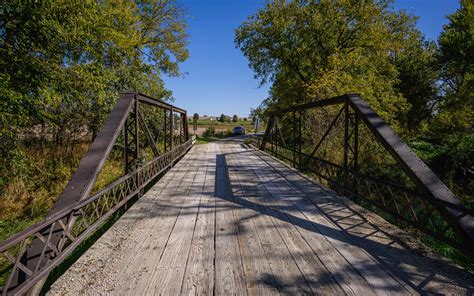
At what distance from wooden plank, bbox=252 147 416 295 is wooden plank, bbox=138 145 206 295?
2.08m

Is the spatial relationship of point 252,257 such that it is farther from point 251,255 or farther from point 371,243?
point 371,243

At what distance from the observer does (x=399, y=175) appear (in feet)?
34.2

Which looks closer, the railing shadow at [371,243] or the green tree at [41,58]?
the railing shadow at [371,243]

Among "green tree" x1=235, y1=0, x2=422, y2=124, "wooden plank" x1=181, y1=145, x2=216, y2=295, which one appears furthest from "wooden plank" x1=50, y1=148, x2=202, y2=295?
"green tree" x1=235, y1=0, x2=422, y2=124

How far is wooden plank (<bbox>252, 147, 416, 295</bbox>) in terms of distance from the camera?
260cm

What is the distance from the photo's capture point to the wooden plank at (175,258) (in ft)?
8.45

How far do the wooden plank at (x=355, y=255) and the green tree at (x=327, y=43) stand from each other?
1184 cm

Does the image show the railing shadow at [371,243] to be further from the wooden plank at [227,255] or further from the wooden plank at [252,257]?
the wooden plank at [227,255]

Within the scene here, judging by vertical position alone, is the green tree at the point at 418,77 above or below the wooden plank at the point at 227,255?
above

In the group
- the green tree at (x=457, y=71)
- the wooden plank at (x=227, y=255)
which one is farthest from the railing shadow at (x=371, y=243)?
the green tree at (x=457, y=71)

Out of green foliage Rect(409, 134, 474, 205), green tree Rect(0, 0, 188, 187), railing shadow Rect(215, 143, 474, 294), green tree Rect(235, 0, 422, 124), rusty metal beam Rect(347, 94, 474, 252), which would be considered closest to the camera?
railing shadow Rect(215, 143, 474, 294)

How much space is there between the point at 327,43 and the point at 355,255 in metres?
19.2

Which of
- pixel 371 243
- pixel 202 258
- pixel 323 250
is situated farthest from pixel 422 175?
pixel 202 258

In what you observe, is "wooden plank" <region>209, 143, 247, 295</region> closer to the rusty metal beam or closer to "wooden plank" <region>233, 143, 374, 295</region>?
"wooden plank" <region>233, 143, 374, 295</region>
